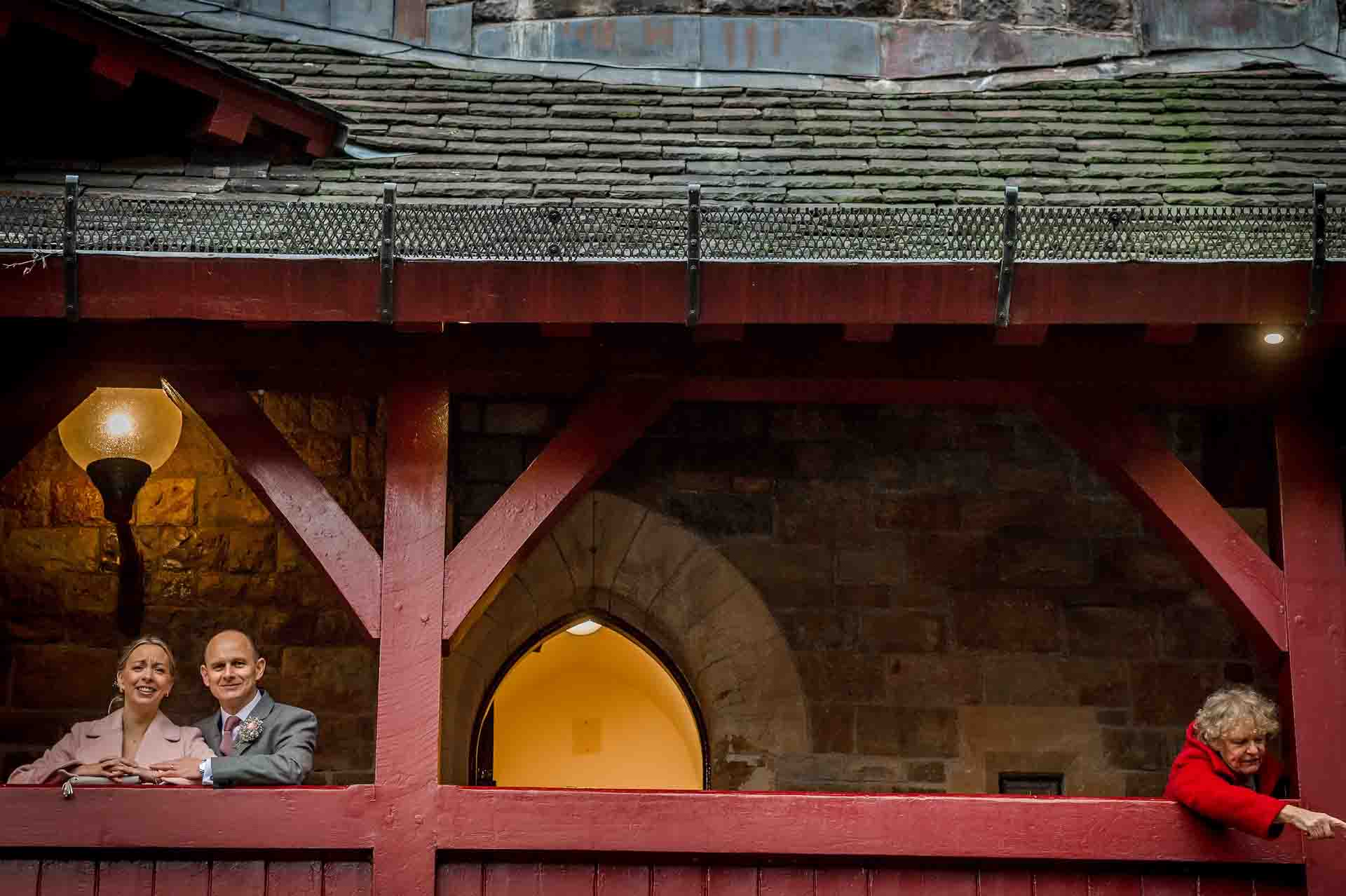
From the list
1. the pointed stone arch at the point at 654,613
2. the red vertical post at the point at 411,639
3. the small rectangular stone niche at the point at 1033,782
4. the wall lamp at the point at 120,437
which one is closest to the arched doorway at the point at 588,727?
the pointed stone arch at the point at 654,613

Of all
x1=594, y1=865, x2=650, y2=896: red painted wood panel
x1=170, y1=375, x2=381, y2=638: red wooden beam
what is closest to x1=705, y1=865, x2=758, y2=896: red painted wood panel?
x1=594, y1=865, x2=650, y2=896: red painted wood panel

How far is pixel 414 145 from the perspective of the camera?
6.94 m

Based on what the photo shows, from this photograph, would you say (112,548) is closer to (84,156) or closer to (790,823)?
(84,156)

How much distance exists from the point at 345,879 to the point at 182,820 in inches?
21.9

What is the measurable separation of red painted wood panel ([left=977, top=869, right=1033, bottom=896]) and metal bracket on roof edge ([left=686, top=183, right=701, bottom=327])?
203 centimetres

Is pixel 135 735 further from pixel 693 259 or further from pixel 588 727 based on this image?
pixel 588 727

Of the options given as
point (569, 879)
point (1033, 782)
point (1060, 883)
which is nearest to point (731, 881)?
point (569, 879)

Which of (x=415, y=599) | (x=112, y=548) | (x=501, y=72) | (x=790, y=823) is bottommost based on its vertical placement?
(x=790, y=823)

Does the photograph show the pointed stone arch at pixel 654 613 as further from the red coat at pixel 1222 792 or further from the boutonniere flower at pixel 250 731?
the red coat at pixel 1222 792

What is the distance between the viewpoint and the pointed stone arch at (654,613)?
831 centimetres

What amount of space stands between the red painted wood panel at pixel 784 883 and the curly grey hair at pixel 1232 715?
53.0 inches

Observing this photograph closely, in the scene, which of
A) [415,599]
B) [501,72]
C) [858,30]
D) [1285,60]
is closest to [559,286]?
[415,599]

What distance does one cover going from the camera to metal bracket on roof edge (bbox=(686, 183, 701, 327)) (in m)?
5.96

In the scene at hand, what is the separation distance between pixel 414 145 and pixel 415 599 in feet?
5.82
